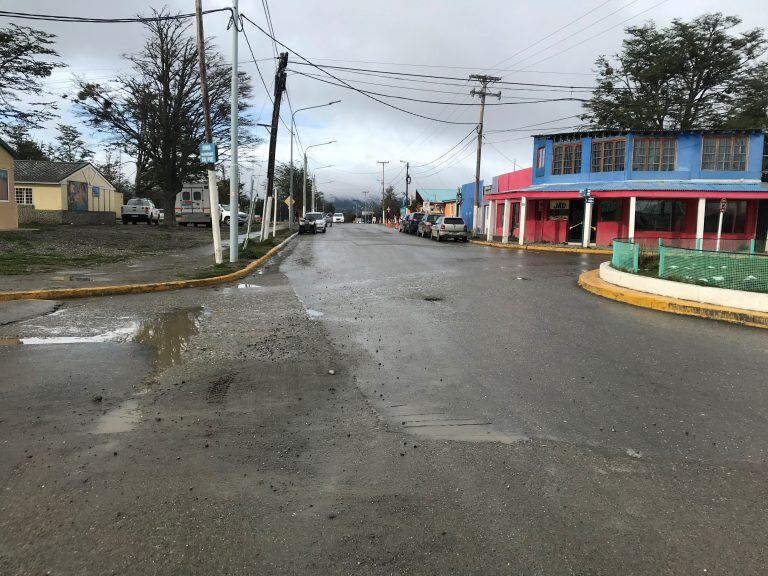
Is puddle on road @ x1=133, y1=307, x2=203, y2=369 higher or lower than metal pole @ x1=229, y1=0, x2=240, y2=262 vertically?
lower

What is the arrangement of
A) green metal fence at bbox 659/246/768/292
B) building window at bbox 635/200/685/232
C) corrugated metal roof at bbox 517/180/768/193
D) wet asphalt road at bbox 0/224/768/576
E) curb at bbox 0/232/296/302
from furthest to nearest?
building window at bbox 635/200/685/232 < corrugated metal roof at bbox 517/180/768/193 < curb at bbox 0/232/296/302 < green metal fence at bbox 659/246/768/292 < wet asphalt road at bbox 0/224/768/576

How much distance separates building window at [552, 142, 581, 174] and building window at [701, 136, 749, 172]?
6204mm

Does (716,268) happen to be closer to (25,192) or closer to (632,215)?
(632,215)

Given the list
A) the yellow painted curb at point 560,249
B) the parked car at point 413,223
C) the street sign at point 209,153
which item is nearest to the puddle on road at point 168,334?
the street sign at point 209,153

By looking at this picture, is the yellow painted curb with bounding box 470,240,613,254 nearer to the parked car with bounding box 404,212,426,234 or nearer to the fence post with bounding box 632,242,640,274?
the fence post with bounding box 632,242,640,274

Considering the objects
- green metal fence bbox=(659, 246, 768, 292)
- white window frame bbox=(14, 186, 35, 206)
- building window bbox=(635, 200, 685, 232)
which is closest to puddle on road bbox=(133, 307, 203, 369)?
green metal fence bbox=(659, 246, 768, 292)

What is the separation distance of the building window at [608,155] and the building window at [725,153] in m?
4.04

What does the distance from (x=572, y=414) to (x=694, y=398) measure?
1.48 meters

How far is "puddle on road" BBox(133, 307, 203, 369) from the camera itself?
6797 millimetres

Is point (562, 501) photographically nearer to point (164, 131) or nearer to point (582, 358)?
point (582, 358)

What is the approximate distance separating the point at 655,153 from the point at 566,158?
4.61 metres

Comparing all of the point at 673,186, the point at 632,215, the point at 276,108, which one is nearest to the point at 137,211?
the point at 276,108

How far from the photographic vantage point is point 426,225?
40.1 metres

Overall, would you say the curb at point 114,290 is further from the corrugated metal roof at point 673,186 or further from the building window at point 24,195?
the building window at point 24,195
